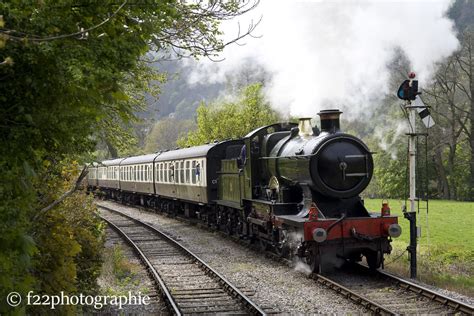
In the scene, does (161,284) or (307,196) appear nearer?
(161,284)

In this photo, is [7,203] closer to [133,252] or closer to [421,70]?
[133,252]

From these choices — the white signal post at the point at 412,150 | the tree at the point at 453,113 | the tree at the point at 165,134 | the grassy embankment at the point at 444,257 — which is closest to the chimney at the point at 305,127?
the white signal post at the point at 412,150

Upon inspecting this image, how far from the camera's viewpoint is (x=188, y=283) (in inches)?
396

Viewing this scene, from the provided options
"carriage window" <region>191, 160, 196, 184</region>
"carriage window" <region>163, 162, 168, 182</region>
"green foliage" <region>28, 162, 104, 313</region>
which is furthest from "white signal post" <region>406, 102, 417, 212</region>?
"carriage window" <region>163, 162, 168, 182</region>

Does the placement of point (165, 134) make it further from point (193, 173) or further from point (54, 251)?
point (54, 251)

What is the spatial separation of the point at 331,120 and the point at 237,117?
2299 centimetres

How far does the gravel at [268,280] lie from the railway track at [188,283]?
0.29 m

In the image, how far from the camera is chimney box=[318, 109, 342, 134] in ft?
36.5

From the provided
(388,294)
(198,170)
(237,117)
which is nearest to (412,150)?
(388,294)

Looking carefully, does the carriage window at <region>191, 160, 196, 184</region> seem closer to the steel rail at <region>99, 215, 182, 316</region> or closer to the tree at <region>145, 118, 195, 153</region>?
the steel rail at <region>99, 215, 182, 316</region>

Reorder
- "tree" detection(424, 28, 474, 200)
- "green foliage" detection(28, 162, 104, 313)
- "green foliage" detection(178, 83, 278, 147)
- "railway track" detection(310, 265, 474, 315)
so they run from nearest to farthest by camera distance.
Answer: "green foliage" detection(28, 162, 104, 313) < "railway track" detection(310, 265, 474, 315) < "green foliage" detection(178, 83, 278, 147) < "tree" detection(424, 28, 474, 200)

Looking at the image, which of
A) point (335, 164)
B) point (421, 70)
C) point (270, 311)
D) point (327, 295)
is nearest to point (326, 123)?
point (335, 164)

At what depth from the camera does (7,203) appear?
3.71 meters

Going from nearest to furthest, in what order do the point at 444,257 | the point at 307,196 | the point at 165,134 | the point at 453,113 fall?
the point at 307,196 → the point at 444,257 → the point at 453,113 → the point at 165,134
